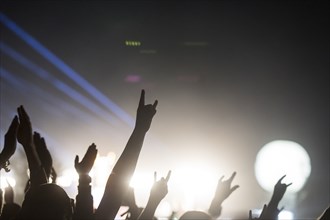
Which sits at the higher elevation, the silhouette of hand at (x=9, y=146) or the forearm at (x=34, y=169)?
the silhouette of hand at (x=9, y=146)

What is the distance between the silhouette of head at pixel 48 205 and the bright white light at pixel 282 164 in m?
15.3

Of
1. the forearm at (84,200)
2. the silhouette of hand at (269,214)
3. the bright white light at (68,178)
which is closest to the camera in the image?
the forearm at (84,200)

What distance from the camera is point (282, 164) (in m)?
17.2

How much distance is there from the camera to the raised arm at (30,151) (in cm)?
267

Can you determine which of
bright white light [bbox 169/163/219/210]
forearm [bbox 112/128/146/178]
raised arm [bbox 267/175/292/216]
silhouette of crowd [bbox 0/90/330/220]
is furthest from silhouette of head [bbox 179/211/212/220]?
bright white light [bbox 169/163/219/210]

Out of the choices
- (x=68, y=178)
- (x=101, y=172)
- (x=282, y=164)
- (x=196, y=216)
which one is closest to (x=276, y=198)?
(x=196, y=216)

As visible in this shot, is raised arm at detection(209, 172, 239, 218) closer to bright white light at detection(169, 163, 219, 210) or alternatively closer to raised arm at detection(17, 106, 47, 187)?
raised arm at detection(17, 106, 47, 187)

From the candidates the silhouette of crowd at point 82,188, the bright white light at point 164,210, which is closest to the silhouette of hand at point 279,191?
the silhouette of crowd at point 82,188

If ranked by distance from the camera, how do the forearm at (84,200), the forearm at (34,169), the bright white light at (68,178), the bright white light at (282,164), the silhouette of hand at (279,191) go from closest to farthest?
the forearm at (84,200) < the forearm at (34,169) < the silhouette of hand at (279,191) < the bright white light at (282,164) < the bright white light at (68,178)

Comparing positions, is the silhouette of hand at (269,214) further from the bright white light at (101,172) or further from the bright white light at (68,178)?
the bright white light at (68,178)

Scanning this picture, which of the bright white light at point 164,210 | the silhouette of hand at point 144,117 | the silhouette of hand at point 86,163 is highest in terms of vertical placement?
the silhouette of hand at point 144,117

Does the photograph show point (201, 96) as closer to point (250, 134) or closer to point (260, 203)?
point (250, 134)

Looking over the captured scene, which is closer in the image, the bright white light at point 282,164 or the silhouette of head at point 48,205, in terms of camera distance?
the silhouette of head at point 48,205

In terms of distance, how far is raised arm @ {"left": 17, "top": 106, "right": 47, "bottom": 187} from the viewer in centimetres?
267
